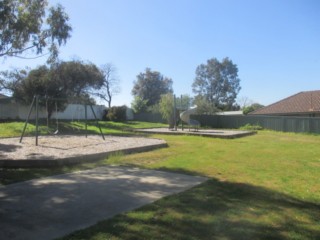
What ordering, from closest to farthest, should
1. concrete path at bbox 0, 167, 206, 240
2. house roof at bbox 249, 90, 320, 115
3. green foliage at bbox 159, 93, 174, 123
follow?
concrete path at bbox 0, 167, 206, 240
green foliage at bbox 159, 93, 174, 123
house roof at bbox 249, 90, 320, 115

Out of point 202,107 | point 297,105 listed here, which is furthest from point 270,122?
point 202,107

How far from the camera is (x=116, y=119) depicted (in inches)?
1539

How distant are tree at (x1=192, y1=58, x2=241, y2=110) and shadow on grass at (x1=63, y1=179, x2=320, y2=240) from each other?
214ft

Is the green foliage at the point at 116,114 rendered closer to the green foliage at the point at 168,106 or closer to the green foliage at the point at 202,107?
the green foliage at the point at 202,107

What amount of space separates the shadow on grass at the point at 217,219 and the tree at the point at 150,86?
197 ft

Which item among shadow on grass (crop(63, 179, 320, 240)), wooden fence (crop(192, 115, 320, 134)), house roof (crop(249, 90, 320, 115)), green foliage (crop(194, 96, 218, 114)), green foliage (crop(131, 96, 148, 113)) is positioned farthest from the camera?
green foliage (crop(131, 96, 148, 113))

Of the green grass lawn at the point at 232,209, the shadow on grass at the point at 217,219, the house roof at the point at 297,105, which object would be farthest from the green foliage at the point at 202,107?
the shadow on grass at the point at 217,219

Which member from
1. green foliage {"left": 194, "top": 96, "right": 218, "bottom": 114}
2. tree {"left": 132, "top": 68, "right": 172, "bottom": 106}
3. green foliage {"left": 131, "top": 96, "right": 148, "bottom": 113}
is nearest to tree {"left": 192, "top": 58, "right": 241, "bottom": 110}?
tree {"left": 132, "top": 68, "right": 172, "bottom": 106}

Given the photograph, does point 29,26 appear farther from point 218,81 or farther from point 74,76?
point 218,81

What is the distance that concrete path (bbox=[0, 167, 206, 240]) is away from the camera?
14.0ft

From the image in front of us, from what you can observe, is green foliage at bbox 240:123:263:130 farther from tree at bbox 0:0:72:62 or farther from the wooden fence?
tree at bbox 0:0:72:62

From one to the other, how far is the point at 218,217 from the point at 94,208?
1.83 metres

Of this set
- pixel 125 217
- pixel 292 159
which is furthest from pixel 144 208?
pixel 292 159

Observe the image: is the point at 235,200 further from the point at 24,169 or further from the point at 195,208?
the point at 24,169
